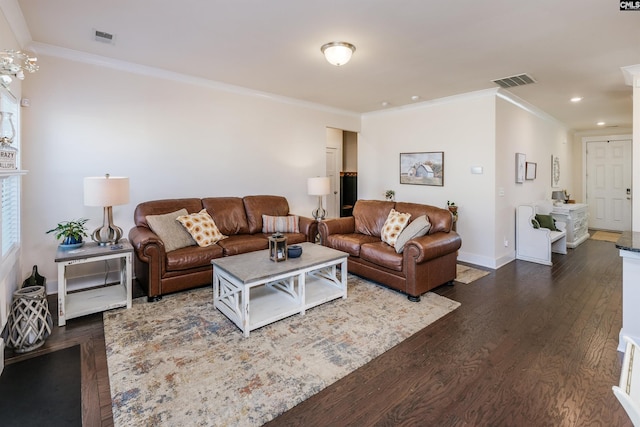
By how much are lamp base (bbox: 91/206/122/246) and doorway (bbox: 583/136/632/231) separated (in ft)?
33.4

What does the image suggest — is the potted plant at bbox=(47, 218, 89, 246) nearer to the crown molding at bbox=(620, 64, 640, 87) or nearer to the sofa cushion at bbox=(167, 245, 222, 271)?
the sofa cushion at bbox=(167, 245, 222, 271)

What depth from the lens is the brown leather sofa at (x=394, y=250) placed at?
332 cm

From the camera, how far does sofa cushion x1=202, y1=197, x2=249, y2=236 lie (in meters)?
4.25

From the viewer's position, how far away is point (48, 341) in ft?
8.20

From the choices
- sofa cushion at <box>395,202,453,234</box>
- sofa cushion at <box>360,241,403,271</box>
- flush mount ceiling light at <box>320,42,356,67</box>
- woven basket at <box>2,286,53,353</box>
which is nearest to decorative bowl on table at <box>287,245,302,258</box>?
sofa cushion at <box>360,241,403,271</box>

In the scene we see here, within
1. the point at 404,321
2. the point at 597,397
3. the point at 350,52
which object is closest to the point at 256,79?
the point at 350,52

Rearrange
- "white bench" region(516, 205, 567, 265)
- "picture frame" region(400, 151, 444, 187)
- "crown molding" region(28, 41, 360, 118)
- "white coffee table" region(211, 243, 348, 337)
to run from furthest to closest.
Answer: "picture frame" region(400, 151, 444, 187) → "white bench" region(516, 205, 567, 265) → "crown molding" region(28, 41, 360, 118) → "white coffee table" region(211, 243, 348, 337)

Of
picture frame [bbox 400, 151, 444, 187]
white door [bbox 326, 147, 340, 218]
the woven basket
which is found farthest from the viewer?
white door [bbox 326, 147, 340, 218]

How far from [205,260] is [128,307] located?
32.4 inches

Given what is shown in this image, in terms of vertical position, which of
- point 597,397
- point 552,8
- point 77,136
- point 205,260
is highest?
point 552,8

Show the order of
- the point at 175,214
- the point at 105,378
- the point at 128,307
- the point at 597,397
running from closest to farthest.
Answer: the point at 597,397
the point at 105,378
the point at 128,307
the point at 175,214

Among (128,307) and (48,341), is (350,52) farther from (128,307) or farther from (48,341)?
(48,341)

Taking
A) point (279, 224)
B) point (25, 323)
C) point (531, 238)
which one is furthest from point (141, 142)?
point (531, 238)

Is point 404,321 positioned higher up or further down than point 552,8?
further down
